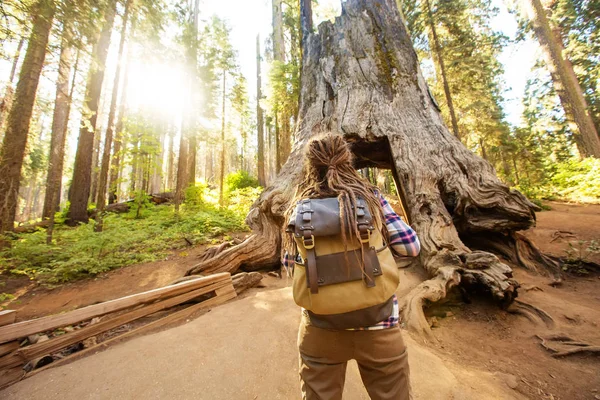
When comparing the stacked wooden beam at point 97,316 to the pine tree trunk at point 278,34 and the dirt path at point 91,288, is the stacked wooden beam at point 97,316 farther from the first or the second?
the pine tree trunk at point 278,34

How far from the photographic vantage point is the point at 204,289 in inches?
156

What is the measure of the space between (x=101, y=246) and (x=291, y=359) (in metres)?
6.57

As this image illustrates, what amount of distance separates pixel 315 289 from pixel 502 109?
23.7m

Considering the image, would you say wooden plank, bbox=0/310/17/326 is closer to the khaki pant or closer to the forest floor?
the forest floor

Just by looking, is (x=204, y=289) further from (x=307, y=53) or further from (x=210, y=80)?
(x=210, y=80)

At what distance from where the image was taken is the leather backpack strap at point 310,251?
125 cm

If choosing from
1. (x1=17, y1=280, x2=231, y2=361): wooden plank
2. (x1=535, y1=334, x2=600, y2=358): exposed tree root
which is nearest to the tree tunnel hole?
(x1=535, y1=334, x2=600, y2=358): exposed tree root

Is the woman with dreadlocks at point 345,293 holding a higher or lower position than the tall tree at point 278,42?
lower

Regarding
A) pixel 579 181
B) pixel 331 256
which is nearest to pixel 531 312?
pixel 331 256

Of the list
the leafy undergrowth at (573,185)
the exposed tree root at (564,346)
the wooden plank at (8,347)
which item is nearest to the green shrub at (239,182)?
the wooden plank at (8,347)

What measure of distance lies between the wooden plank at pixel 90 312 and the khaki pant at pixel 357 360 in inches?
117

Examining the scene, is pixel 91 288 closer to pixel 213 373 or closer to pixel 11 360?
pixel 11 360

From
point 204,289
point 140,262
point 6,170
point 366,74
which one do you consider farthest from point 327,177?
point 6,170

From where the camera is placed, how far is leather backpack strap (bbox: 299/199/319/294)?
1.25m
